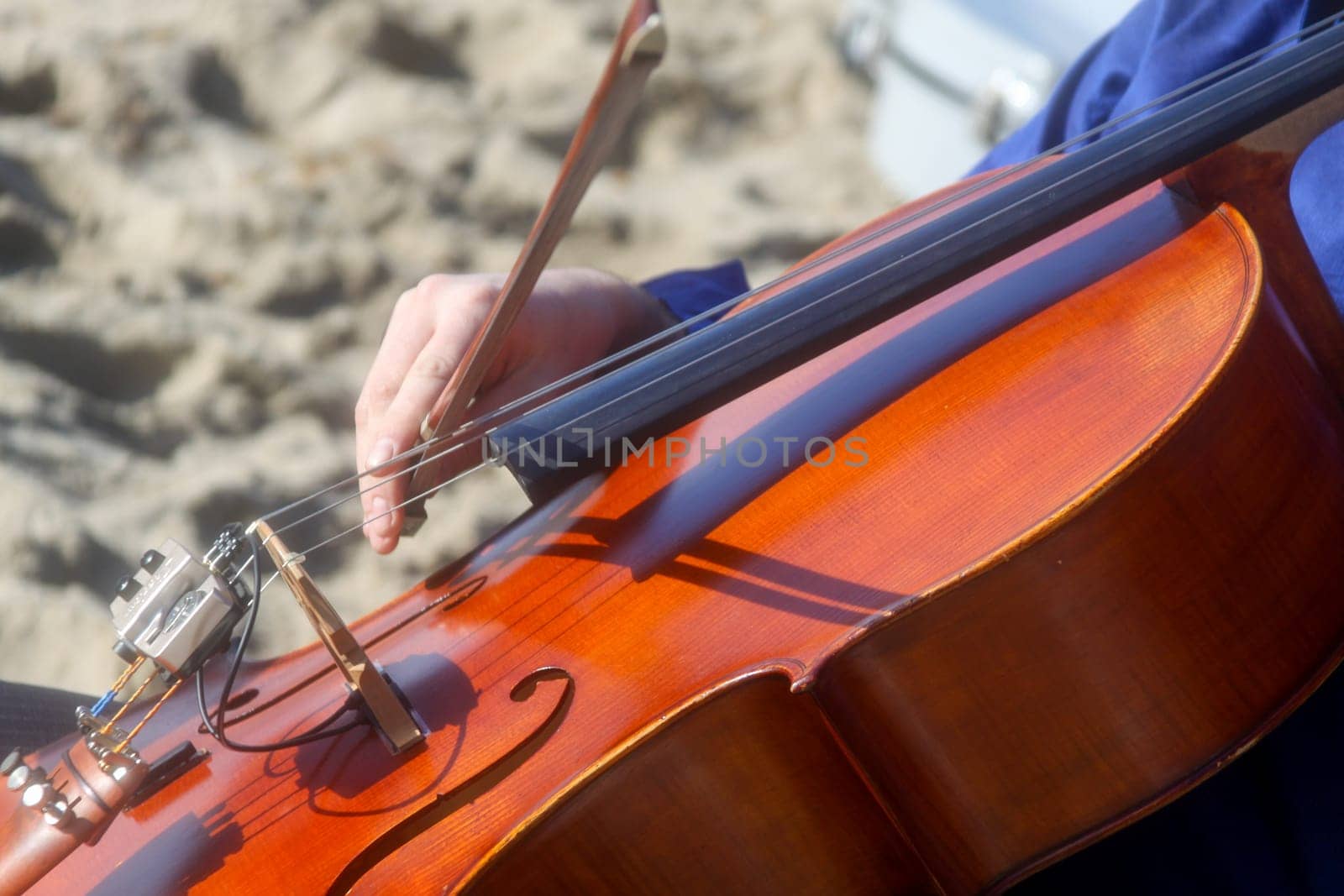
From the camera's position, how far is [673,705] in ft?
2.33

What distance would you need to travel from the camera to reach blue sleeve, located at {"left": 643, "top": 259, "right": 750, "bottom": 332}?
117cm

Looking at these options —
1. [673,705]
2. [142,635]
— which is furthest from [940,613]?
[142,635]

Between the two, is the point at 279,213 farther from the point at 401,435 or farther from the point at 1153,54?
the point at 1153,54

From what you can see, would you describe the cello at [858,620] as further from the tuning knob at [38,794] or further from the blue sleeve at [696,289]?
the blue sleeve at [696,289]

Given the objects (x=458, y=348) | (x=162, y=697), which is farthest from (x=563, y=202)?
(x=162, y=697)

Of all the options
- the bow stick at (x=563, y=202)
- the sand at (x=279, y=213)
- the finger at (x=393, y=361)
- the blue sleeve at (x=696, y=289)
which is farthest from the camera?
the sand at (x=279, y=213)

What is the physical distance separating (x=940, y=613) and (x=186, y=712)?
1.69ft

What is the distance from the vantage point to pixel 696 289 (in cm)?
119

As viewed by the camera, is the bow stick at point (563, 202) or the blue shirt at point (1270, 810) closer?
the bow stick at point (563, 202)

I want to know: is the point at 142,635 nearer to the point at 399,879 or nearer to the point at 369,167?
the point at 399,879

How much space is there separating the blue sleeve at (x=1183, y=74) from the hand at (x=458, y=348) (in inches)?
17.3

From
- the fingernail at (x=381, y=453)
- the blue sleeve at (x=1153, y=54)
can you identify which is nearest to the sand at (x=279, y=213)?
the fingernail at (x=381, y=453)

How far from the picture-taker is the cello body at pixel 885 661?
2.29 ft

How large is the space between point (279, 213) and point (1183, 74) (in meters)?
1.47
